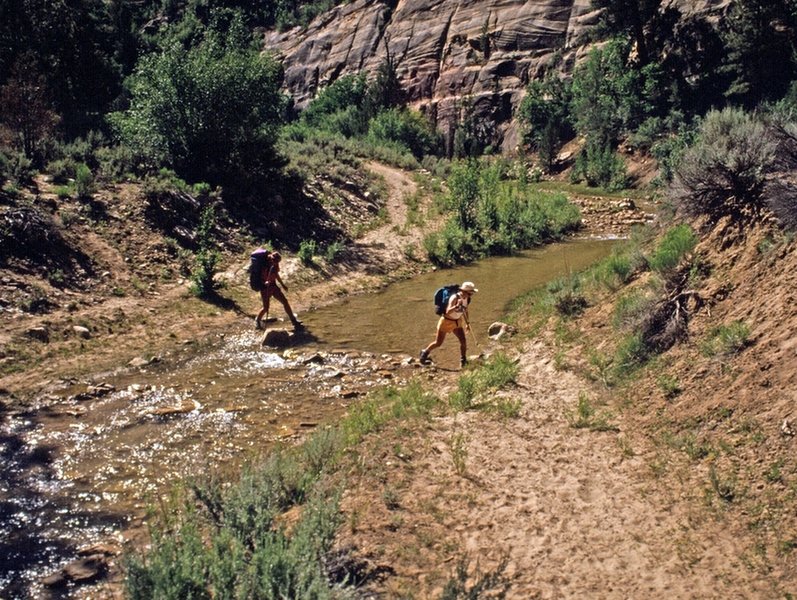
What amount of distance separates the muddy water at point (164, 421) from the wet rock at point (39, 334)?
1.77 metres

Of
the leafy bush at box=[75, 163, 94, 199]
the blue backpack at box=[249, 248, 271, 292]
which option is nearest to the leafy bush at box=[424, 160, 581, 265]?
the blue backpack at box=[249, 248, 271, 292]

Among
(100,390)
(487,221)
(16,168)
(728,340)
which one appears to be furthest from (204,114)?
(728,340)

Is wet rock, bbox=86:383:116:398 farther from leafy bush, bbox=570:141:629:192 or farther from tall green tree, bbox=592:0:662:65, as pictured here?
tall green tree, bbox=592:0:662:65

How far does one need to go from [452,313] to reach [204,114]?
13.0 meters

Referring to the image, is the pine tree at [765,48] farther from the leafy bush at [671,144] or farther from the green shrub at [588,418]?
the green shrub at [588,418]

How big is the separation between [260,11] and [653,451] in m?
80.3

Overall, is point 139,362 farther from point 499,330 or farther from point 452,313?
point 499,330

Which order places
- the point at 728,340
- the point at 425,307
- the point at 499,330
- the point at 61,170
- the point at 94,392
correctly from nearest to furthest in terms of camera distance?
the point at 728,340
the point at 94,392
the point at 499,330
the point at 425,307
the point at 61,170

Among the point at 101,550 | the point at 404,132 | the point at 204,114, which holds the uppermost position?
the point at 204,114

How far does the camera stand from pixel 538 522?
19.7 ft

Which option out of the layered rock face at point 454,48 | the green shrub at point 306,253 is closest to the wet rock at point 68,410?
the green shrub at point 306,253

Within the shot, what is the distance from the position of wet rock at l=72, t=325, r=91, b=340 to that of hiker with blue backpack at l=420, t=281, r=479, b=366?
626 centimetres

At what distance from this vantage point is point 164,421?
29.6ft

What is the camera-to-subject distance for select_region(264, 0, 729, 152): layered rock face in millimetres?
52062
